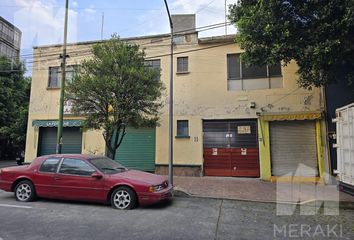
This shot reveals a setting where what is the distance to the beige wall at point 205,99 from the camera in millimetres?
12602

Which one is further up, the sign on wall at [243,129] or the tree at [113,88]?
the tree at [113,88]

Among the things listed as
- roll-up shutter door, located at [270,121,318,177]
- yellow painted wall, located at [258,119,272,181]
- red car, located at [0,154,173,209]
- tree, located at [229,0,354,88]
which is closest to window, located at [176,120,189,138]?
yellow painted wall, located at [258,119,272,181]

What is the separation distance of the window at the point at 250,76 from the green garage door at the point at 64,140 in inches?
363

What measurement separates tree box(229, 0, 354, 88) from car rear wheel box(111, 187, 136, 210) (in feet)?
20.6

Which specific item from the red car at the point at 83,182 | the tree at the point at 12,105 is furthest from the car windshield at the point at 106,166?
the tree at the point at 12,105

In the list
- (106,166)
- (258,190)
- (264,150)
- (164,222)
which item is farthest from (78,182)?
(264,150)

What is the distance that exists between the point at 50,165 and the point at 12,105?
17888 millimetres

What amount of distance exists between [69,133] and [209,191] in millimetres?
9672

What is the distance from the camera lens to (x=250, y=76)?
13.3 metres

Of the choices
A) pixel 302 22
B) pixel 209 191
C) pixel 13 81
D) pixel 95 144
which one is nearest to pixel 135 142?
pixel 95 144

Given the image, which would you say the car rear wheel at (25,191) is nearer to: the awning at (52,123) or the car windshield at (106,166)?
the car windshield at (106,166)

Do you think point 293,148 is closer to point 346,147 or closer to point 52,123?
point 346,147

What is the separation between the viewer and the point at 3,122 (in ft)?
70.0

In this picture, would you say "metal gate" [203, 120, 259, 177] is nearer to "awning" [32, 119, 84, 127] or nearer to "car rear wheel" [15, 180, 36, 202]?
"awning" [32, 119, 84, 127]
